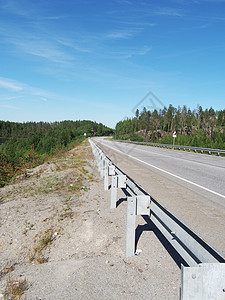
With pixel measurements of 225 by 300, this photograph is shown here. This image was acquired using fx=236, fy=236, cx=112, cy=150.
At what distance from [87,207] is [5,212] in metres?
2.36

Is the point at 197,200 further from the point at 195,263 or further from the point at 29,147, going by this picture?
the point at 29,147

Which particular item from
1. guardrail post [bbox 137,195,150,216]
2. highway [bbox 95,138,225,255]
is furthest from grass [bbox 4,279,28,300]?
highway [bbox 95,138,225,255]

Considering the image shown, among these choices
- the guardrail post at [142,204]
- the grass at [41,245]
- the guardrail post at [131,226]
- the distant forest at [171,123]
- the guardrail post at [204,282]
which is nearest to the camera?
the guardrail post at [204,282]

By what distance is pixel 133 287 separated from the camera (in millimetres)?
2975

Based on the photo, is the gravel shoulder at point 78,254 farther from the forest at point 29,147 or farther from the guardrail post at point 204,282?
the forest at point 29,147

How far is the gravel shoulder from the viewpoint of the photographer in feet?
9.80

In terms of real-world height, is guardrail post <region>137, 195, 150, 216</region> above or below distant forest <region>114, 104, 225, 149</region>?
below

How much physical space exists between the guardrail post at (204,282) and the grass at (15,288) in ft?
6.88

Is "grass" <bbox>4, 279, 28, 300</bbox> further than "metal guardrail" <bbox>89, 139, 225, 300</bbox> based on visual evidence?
Yes

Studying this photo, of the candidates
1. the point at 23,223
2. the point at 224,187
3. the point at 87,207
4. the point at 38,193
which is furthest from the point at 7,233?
the point at 224,187

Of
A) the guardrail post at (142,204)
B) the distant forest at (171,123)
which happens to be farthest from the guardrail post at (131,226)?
the distant forest at (171,123)

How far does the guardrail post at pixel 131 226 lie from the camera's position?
3.76 m

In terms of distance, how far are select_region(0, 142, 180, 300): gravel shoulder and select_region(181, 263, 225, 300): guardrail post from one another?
37.6 inches

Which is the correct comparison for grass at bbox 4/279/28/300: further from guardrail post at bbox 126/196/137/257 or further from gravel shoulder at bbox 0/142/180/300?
guardrail post at bbox 126/196/137/257
